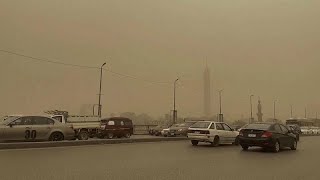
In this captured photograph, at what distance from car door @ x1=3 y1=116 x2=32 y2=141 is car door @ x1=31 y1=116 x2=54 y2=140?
0.79 ft

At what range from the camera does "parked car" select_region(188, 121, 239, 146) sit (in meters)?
26.9

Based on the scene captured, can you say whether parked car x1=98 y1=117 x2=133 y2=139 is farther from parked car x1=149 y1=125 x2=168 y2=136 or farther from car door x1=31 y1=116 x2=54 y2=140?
parked car x1=149 y1=125 x2=168 y2=136

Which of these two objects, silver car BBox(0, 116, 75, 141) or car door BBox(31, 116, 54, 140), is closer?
silver car BBox(0, 116, 75, 141)

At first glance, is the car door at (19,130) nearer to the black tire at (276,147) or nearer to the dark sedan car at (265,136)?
the dark sedan car at (265,136)

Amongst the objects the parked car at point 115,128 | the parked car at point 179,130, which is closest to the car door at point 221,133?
the parked car at point 115,128

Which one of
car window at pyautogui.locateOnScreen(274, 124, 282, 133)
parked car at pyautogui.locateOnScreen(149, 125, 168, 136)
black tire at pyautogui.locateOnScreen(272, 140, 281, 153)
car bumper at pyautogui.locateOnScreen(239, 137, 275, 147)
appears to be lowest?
black tire at pyautogui.locateOnScreen(272, 140, 281, 153)

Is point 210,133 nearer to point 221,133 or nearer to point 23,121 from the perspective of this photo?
point 221,133

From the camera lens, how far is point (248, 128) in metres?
24.1

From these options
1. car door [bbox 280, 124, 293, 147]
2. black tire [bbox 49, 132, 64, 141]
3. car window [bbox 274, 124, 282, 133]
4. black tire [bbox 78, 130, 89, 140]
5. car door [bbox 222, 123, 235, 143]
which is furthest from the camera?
black tire [bbox 78, 130, 89, 140]

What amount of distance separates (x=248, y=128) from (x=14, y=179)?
1567 cm

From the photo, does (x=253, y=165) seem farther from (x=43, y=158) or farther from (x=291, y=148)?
(x=291, y=148)

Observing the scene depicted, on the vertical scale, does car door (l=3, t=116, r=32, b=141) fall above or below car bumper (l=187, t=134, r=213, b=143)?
above

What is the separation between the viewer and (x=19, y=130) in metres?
23.6

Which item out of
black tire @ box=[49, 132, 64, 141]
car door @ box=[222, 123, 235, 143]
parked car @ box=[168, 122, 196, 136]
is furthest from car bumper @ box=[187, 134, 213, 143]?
parked car @ box=[168, 122, 196, 136]
